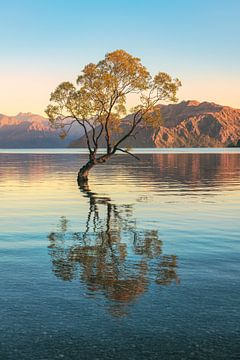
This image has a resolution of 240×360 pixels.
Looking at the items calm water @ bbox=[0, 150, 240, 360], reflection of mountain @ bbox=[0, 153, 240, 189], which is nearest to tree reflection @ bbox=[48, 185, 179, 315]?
calm water @ bbox=[0, 150, 240, 360]

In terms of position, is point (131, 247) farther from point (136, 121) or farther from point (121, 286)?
point (136, 121)

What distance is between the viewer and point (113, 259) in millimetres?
17719

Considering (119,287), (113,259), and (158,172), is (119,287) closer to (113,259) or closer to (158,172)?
(113,259)

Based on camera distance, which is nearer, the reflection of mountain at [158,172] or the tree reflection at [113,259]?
the tree reflection at [113,259]

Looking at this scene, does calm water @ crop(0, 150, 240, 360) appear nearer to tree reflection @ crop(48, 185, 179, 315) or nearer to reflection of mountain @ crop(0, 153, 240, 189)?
tree reflection @ crop(48, 185, 179, 315)

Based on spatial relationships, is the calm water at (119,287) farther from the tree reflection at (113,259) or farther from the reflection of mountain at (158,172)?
the reflection of mountain at (158,172)

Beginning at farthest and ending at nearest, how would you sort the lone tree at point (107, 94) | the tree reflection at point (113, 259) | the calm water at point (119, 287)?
1. the lone tree at point (107, 94)
2. the tree reflection at point (113, 259)
3. the calm water at point (119, 287)

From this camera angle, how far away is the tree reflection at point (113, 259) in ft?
45.4

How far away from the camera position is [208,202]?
1481 inches

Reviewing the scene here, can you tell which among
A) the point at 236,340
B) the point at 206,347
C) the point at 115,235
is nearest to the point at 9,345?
the point at 206,347

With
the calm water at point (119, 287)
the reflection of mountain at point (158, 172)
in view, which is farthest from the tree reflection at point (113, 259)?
the reflection of mountain at point (158, 172)

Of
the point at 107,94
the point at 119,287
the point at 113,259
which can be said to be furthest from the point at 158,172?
the point at 119,287

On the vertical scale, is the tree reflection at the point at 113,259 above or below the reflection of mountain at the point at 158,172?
below

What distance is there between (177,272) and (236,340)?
18.8 ft
